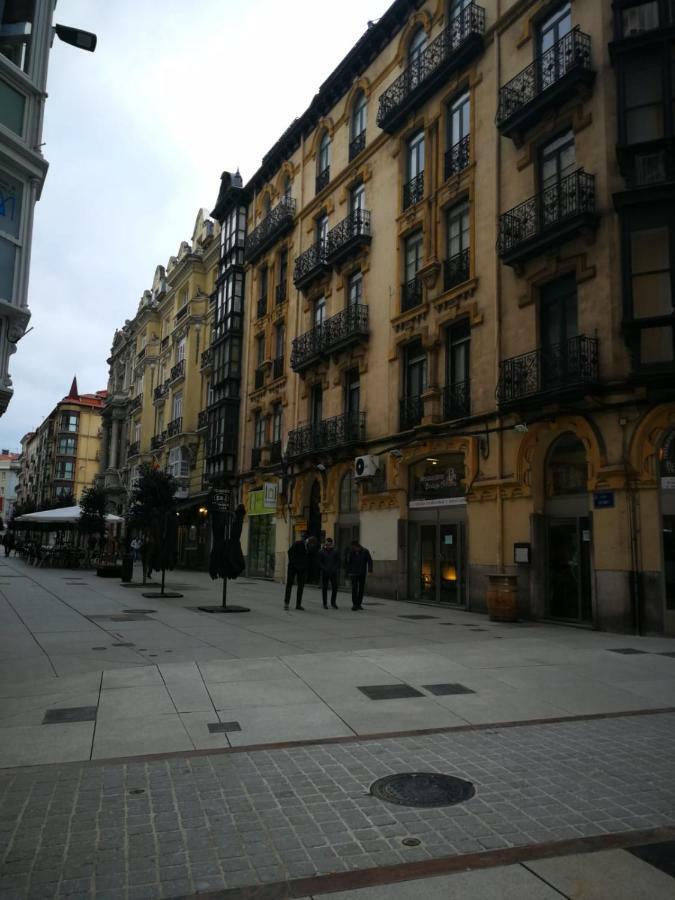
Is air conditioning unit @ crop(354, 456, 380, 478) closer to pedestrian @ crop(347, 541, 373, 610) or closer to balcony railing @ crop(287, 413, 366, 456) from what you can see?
balcony railing @ crop(287, 413, 366, 456)

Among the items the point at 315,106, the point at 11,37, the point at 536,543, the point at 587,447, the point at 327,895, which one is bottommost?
the point at 327,895

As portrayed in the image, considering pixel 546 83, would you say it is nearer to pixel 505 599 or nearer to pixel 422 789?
pixel 505 599

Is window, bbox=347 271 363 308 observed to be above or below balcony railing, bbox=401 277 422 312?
above

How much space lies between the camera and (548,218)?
1702 centimetres

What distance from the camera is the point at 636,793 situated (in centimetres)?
504

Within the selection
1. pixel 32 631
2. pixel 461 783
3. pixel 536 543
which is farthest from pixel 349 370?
pixel 461 783

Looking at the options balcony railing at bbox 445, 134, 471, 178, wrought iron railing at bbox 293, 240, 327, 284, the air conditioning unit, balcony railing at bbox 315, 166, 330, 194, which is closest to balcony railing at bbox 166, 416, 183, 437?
wrought iron railing at bbox 293, 240, 327, 284

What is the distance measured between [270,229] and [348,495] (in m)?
14.8

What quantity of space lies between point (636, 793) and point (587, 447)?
11.2 meters

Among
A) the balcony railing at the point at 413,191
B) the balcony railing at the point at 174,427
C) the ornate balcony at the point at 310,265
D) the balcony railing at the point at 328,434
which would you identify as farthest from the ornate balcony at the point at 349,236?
the balcony railing at the point at 174,427

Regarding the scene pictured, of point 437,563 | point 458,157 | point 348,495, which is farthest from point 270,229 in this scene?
point 437,563

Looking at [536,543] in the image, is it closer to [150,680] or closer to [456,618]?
[456,618]

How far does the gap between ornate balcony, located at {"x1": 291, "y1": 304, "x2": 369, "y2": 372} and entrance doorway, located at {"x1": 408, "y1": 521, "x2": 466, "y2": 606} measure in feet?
23.5

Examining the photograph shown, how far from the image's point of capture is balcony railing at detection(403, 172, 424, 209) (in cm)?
2241
